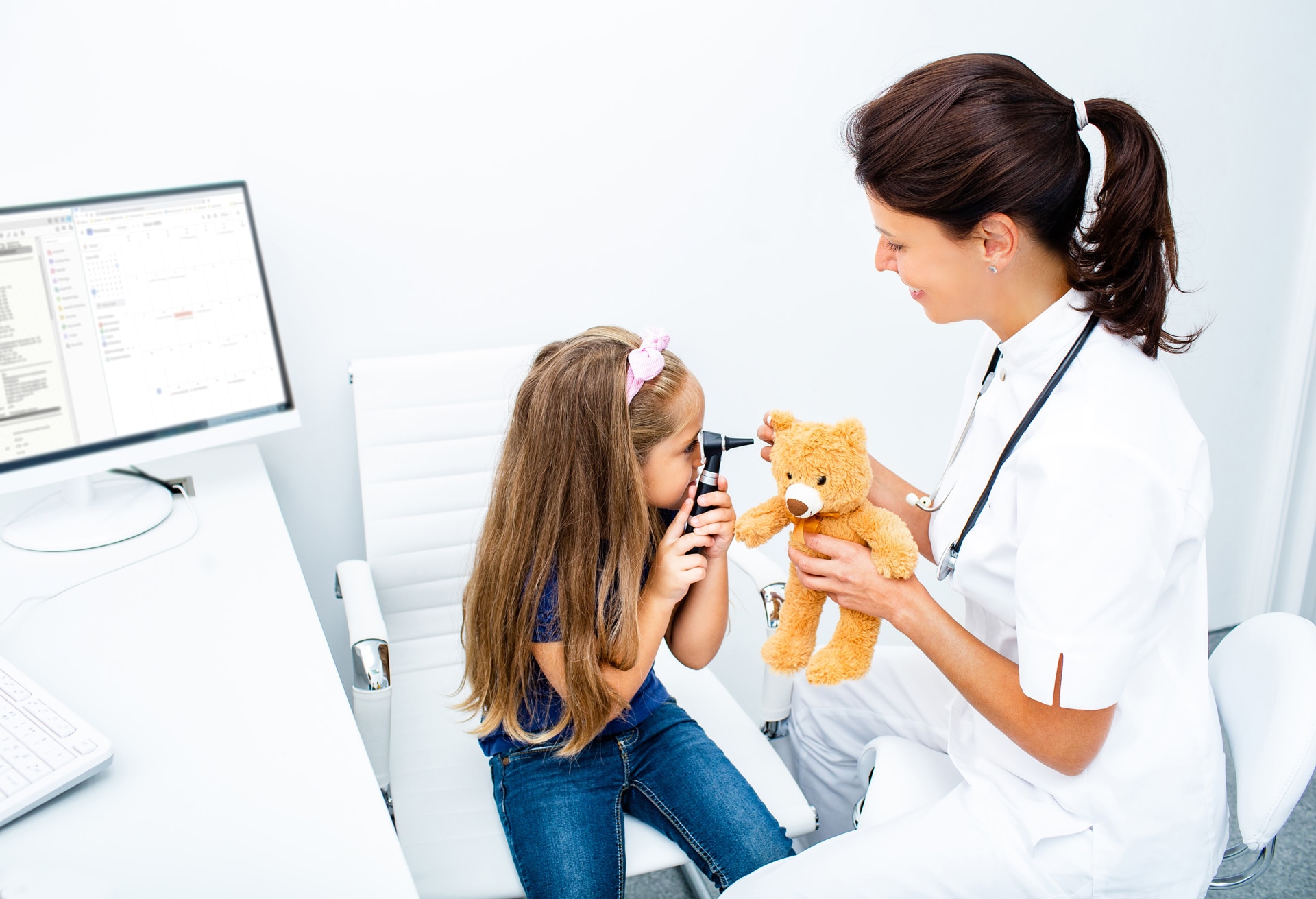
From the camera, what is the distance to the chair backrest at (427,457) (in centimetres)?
151

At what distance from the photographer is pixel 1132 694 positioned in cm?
107

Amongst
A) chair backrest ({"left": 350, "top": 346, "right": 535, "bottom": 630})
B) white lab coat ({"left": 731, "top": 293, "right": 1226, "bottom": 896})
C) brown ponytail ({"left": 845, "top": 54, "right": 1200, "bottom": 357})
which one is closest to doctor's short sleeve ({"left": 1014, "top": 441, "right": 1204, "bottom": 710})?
white lab coat ({"left": 731, "top": 293, "right": 1226, "bottom": 896})

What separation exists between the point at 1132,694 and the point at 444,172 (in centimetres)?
130

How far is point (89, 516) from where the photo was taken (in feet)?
4.28

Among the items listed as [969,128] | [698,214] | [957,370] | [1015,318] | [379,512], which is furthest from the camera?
[957,370]

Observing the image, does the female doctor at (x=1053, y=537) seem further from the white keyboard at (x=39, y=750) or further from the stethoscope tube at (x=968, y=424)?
the white keyboard at (x=39, y=750)

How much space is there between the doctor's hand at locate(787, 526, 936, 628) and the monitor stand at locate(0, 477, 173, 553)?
913 mm

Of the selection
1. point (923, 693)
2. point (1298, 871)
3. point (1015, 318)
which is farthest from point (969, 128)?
point (1298, 871)

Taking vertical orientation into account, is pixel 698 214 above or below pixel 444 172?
below

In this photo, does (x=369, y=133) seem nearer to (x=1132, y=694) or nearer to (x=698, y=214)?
(x=698, y=214)

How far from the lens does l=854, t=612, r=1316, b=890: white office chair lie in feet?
3.43

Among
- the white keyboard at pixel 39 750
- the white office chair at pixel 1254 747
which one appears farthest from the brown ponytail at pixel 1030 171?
the white keyboard at pixel 39 750

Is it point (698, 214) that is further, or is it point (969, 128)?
point (698, 214)

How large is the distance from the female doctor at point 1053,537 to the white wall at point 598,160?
0.67 m
